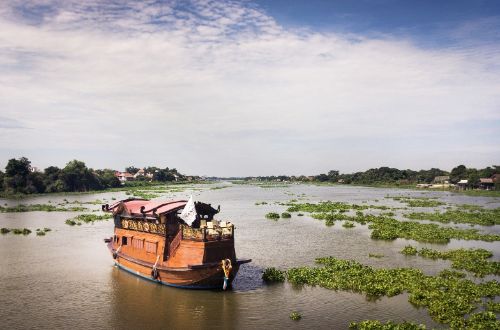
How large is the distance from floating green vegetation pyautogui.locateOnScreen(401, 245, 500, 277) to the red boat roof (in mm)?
18729

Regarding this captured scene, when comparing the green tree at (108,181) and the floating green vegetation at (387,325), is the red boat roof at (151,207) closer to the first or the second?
the floating green vegetation at (387,325)

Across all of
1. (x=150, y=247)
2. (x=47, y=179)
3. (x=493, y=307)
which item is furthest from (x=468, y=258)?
(x=47, y=179)

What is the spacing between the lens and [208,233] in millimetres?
20562

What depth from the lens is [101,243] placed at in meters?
35.8

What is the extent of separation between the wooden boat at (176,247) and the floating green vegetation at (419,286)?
5024 millimetres

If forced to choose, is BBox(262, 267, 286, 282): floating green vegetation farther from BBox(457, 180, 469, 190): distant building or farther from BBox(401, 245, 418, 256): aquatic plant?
BBox(457, 180, 469, 190): distant building

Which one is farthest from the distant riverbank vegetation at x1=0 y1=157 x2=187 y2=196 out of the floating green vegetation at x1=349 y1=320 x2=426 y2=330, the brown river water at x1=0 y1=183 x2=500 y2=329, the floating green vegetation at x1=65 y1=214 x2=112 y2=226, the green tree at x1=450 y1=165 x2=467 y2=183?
the green tree at x1=450 y1=165 x2=467 y2=183

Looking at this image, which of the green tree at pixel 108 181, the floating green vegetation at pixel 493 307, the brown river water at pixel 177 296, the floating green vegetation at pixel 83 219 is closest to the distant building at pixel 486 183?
the brown river water at pixel 177 296

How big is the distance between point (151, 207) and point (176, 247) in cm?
325

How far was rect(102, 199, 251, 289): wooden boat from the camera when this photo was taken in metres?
20.1

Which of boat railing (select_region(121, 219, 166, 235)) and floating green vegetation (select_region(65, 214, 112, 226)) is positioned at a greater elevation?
boat railing (select_region(121, 219, 166, 235))

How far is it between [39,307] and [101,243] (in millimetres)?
16624

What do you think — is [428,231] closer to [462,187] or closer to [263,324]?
[263,324]

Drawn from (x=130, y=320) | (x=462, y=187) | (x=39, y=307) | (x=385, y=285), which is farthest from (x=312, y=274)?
(x=462, y=187)
